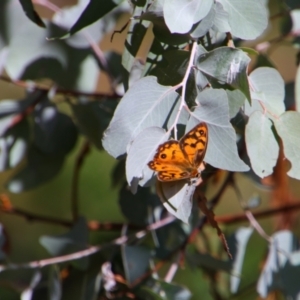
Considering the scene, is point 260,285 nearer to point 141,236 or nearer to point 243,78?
point 141,236

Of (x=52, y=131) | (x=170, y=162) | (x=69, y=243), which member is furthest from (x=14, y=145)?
(x=170, y=162)

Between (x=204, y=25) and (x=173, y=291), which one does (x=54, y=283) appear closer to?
(x=173, y=291)

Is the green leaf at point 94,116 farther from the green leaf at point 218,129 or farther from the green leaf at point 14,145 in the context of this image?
the green leaf at point 218,129

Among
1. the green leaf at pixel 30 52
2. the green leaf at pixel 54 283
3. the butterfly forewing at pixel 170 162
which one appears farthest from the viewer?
the green leaf at pixel 30 52

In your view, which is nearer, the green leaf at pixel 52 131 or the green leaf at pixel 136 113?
the green leaf at pixel 136 113

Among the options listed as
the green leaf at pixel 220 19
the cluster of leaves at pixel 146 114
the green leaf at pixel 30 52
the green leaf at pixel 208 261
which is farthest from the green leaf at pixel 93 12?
the green leaf at pixel 208 261

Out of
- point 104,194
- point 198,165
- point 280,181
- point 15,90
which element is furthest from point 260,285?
point 15,90
